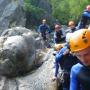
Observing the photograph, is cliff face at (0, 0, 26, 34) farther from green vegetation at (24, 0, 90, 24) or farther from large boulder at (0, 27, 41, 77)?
large boulder at (0, 27, 41, 77)

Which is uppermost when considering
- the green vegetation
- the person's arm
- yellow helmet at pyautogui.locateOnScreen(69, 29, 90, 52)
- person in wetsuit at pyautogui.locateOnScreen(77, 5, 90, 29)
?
yellow helmet at pyautogui.locateOnScreen(69, 29, 90, 52)

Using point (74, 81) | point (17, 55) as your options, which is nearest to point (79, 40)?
point (74, 81)

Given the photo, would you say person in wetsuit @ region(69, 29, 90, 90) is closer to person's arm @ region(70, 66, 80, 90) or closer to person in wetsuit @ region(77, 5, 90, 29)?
person's arm @ region(70, 66, 80, 90)

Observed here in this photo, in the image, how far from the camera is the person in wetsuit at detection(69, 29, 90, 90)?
3387 mm

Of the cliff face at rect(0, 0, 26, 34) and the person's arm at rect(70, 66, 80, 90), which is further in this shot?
the cliff face at rect(0, 0, 26, 34)

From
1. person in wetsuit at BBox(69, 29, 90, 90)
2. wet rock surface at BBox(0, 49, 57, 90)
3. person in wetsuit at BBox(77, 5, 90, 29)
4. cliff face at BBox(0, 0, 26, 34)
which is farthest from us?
cliff face at BBox(0, 0, 26, 34)

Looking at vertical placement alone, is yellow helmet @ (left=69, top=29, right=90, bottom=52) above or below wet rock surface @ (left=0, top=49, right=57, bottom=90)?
above

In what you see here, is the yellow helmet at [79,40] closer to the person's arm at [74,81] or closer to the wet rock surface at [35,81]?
the person's arm at [74,81]

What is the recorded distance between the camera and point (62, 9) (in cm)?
5875

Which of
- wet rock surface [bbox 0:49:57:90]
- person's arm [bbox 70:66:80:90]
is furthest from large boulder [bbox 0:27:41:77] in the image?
person's arm [bbox 70:66:80:90]

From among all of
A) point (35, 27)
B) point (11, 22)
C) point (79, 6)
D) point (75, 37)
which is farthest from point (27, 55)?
point (79, 6)

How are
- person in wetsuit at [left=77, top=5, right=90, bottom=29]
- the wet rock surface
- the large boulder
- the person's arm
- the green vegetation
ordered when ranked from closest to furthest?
1. the person's arm
2. person in wetsuit at [left=77, top=5, right=90, bottom=29]
3. the wet rock surface
4. the large boulder
5. the green vegetation

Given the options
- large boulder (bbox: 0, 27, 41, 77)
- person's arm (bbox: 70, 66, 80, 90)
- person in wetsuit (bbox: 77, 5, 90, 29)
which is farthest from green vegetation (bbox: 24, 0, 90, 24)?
person's arm (bbox: 70, 66, 80, 90)

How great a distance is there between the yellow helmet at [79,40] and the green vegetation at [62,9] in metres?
36.9
